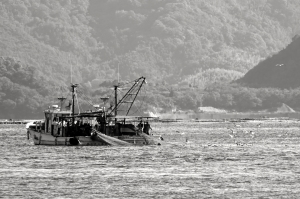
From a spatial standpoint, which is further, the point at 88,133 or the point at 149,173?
the point at 88,133

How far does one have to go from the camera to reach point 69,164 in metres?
122

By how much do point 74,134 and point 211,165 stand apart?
49.1 m

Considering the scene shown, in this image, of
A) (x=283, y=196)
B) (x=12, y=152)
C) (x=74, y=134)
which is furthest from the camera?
(x=74, y=134)

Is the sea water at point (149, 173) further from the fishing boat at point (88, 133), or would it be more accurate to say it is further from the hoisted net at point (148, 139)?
the hoisted net at point (148, 139)

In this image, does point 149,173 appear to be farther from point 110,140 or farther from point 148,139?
point 148,139

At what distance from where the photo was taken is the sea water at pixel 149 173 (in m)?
91.8

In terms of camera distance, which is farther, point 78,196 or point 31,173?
point 31,173

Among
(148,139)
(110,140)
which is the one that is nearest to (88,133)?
(110,140)

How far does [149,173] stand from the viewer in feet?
359

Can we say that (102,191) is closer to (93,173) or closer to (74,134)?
(93,173)

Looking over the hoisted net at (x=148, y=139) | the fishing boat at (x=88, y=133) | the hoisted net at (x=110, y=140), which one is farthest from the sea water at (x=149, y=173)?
the hoisted net at (x=148, y=139)

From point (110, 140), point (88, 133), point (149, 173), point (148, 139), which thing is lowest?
point (149, 173)

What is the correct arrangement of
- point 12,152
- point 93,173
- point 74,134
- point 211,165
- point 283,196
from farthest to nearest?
point 74,134 < point 12,152 < point 211,165 < point 93,173 < point 283,196

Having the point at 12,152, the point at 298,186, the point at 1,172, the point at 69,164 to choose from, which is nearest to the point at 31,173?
the point at 1,172
